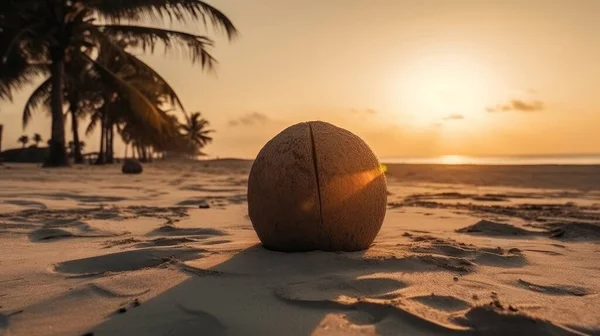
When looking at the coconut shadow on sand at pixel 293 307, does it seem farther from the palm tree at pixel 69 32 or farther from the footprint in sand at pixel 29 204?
the palm tree at pixel 69 32

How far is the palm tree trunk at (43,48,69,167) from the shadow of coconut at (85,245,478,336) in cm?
1310

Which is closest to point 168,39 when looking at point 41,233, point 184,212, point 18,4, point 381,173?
point 18,4

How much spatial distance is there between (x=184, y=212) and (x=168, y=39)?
787cm

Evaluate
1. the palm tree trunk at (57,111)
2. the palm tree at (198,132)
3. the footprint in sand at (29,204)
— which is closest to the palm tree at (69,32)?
the palm tree trunk at (57,111)

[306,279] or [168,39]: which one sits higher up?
[168,39]

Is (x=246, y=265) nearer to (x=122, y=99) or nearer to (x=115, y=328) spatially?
(x=115, y=328)

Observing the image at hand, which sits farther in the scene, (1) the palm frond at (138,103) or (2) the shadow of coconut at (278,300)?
(1) the palm frond at (138,103)

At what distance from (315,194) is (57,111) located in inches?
521

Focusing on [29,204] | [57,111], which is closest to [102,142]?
[57,111]

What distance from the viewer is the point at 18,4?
12.0m

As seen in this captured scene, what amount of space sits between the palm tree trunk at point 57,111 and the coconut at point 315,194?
12.7m

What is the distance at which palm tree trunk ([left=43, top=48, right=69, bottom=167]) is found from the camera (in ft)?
44.9

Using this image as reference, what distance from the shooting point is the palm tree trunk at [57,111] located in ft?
44.9

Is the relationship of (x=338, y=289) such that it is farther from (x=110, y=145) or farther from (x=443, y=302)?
(x=110, y=145)
